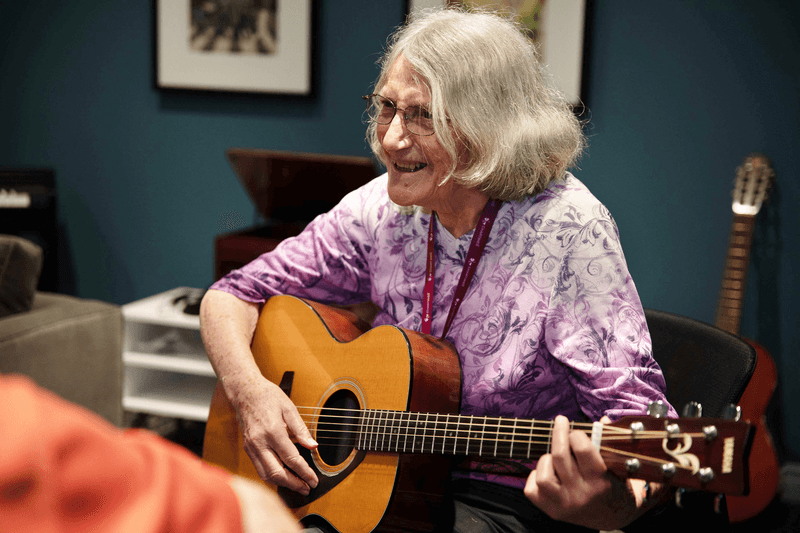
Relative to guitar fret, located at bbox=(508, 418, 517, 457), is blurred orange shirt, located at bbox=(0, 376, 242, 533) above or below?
above

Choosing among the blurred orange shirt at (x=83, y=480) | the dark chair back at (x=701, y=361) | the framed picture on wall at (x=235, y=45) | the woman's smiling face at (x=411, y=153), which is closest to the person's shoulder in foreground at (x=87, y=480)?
the blurred orange shirt at (x=83, y=480)

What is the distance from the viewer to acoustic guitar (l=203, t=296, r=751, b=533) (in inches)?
30.0

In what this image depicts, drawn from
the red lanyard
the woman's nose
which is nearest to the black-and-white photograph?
the woman's nose

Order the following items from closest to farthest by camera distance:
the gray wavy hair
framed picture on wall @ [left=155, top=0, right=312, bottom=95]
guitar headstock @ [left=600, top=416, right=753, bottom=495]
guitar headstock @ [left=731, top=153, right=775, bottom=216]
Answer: guitar headstock @ [left=600, top=416, right=753, bottom=495] < the gray wavy hair < guitar headstock @ [left=731, top=153, right=775, bottom=216] < framed picture on wall @ [left=155, top=0, right=312, bottom=95]

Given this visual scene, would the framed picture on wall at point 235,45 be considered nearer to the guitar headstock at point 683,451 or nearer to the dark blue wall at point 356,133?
the dark blue wall at point 356,133

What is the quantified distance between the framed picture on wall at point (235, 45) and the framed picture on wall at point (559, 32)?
666 mm

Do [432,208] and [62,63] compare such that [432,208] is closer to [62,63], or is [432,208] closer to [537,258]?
[537,258]

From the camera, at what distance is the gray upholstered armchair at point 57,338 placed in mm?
1897

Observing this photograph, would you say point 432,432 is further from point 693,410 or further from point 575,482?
point 693,410

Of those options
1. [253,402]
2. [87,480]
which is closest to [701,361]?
[253,402]

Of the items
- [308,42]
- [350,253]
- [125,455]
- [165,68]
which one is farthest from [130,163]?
[125,455]

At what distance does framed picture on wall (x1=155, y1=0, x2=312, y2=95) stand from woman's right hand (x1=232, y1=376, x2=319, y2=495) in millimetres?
1816

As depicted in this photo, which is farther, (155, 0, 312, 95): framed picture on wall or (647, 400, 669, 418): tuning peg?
(155, 0, 312, 95): framed picture on wall

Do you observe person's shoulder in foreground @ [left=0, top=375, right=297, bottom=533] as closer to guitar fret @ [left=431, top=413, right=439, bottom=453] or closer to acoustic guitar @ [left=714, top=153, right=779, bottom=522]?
guitar fret @ [left=431, top=413, right=439, bottom=453]
